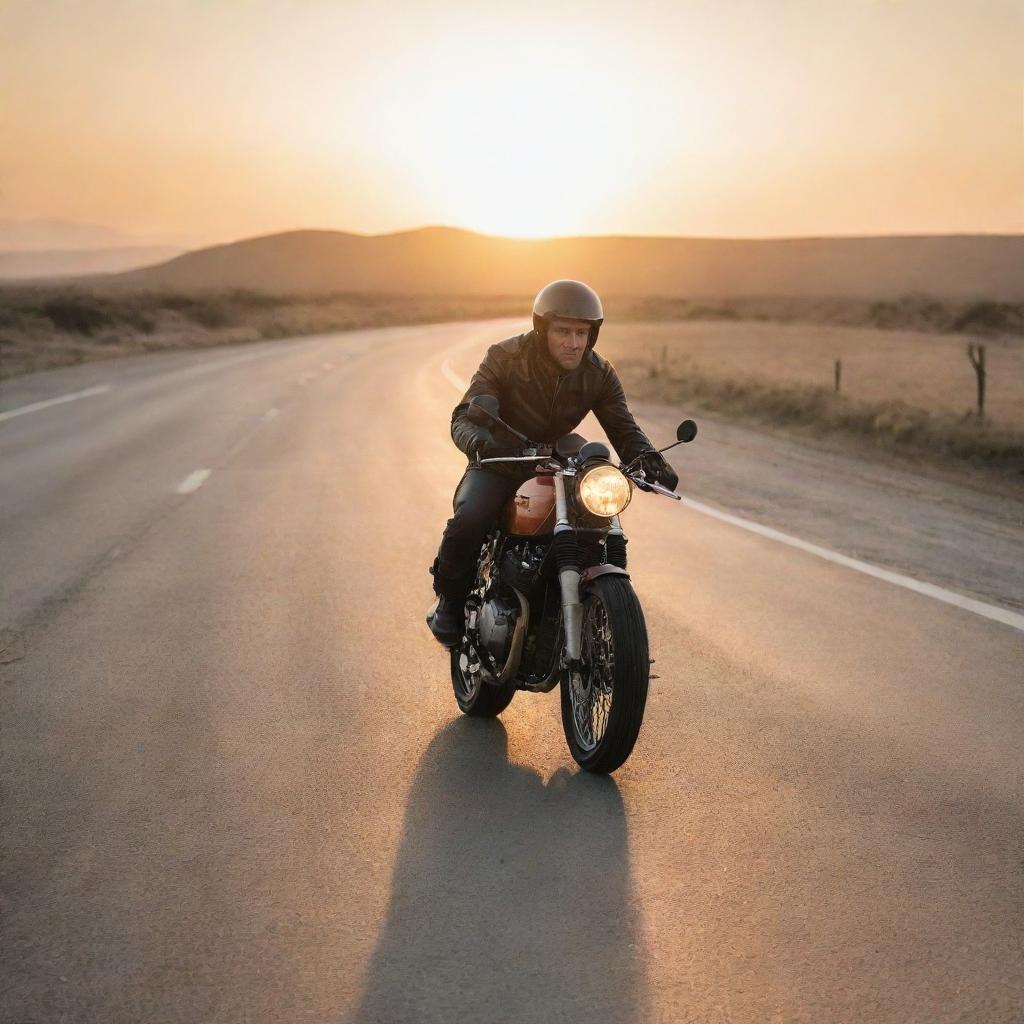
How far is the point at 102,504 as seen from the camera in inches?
396

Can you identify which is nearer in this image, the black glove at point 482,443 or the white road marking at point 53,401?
the black glove at point 482,443

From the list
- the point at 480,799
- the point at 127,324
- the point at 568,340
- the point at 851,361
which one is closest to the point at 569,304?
the point at 568,340

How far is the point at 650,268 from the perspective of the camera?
171375mm

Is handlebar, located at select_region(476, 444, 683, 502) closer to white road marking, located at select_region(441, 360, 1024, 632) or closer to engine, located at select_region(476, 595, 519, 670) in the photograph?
engine, located at select_region(476, 595, 519, 670)

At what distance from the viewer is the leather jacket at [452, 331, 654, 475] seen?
4.77 metres

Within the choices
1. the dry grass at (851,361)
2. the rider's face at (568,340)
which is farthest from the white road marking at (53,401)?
the rider's face at (568,340)

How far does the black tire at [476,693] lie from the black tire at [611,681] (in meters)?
0.39

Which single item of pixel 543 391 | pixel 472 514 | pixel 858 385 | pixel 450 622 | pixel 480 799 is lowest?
pixel 858 385

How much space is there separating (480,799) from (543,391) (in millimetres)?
1857

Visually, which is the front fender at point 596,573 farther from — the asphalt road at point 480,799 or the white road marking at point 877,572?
the white road marking at point 877,572

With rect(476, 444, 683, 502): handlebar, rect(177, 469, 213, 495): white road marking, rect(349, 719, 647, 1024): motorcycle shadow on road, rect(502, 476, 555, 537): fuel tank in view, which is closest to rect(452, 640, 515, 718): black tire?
rect(349, 719, 647, 1024): motorcycle shadow on road

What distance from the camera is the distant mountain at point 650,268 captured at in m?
114

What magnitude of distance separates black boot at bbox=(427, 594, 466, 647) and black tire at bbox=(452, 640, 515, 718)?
6 centimetres

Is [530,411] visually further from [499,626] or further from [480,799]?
[480,799]
